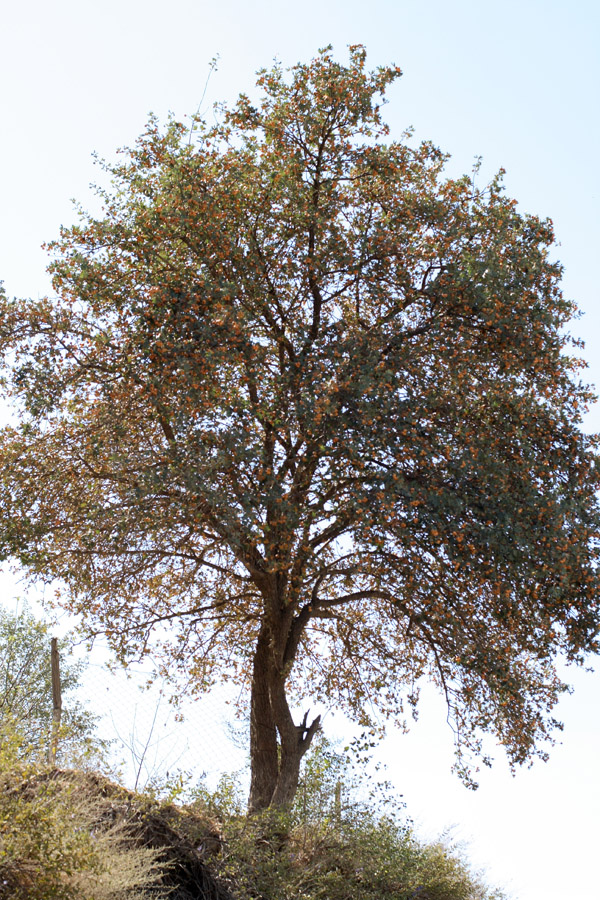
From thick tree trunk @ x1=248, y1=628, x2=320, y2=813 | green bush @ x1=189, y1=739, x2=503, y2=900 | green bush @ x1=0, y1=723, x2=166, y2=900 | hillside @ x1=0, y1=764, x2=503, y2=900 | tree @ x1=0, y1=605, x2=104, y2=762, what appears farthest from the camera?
tree @ x1=0, y1=605, x2=104, y2=762

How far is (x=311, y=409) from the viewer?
35.4 feet

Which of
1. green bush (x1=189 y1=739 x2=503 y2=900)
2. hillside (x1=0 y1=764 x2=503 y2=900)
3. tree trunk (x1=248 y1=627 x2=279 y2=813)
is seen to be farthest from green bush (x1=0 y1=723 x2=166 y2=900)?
tree trunk (x1=248 y1=627 x2=279 y2=813)

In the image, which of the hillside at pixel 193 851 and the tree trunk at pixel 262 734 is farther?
the tree trunk at pixel 262 734

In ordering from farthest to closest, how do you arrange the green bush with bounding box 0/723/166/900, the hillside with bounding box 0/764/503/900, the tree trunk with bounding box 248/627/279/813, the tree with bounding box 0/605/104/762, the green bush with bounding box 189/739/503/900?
the tree with bounding box 0/605/104/762
the tree trunk with bounding box 248/627/279/813
the green bush with bounding box 189/739/503/900
the hillside with bounding box 0/764/503/900
the green bush with bounding box 0/723/166/900

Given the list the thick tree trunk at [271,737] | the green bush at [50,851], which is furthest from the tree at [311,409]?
the green bush at [50,851]

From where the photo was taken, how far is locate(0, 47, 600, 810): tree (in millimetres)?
10930

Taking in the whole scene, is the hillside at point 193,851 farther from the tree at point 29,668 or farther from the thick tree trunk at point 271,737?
the tree at point 29,668

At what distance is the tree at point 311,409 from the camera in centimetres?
1093

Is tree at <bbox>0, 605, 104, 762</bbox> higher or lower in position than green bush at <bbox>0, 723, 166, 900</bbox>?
higher

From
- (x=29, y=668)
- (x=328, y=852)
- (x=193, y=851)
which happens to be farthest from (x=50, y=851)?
(x=29, y=668)

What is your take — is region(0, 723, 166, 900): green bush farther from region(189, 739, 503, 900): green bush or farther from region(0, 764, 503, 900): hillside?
region(189, 739, 503, 900): green bush

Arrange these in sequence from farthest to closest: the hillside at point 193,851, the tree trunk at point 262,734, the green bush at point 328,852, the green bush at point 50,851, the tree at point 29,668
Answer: the tree at point 29,668 → the tree trunk at point 262,734 → the green bush at point 328,852 → the hillside at point 193,851 → the green bush at point 50,851

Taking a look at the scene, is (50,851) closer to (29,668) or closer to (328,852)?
(328,852)

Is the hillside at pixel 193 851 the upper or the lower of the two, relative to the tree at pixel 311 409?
lower
